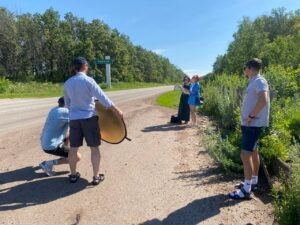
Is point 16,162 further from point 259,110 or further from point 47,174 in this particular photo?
point 259,110

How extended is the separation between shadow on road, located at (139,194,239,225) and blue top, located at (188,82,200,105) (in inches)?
288

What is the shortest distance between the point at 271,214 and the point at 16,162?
510 centimetres

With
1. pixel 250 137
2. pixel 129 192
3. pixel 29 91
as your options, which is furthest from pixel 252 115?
pixel 29 91

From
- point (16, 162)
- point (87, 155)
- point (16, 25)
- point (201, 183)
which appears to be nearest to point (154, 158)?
point (87, 155)

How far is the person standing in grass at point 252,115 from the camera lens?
557 cm

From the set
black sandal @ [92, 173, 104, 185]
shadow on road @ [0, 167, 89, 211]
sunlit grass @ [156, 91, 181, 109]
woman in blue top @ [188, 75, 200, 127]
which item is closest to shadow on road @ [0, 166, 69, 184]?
shadow on road @ [0, 167, 89, 211]

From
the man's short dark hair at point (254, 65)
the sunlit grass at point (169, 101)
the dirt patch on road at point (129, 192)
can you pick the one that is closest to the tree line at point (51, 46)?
the sunlit grass at point (169, 101)

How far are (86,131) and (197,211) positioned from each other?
218 cm

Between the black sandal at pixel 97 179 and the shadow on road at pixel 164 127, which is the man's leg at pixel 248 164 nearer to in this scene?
the black sandal at pixel 97 179

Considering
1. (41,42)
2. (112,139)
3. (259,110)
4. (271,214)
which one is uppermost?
(41,42)

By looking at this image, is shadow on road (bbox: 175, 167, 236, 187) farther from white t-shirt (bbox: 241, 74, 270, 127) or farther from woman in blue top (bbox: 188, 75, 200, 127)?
woman in blue top (bbox: 188, 75, 200, 127)

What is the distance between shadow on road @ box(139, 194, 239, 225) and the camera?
Result: 5.02 m

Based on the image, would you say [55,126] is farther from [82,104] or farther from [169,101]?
[169,101]

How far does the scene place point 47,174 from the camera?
707 cm
